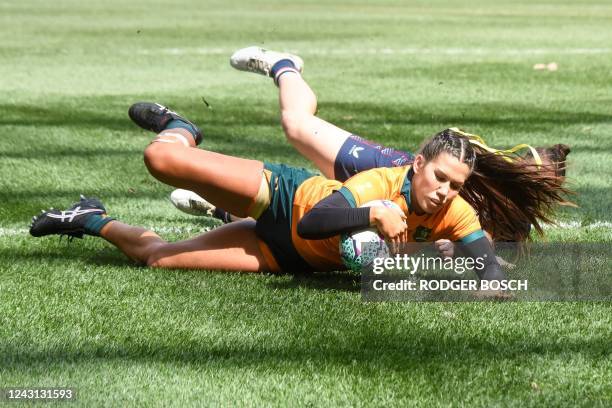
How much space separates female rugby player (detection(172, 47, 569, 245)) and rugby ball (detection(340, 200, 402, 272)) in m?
0.71

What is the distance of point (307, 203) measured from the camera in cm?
501

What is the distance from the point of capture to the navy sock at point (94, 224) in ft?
18.0

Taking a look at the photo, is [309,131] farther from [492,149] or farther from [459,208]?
[459,208]

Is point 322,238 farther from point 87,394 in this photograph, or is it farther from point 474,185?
point 87,394

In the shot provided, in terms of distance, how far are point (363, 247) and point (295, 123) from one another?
4.87 ft

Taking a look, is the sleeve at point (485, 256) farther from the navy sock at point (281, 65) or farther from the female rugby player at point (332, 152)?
the navy sock at point (281, 65)

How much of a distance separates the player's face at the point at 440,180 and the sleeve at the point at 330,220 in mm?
278

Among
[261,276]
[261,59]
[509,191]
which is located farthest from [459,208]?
[261,59]

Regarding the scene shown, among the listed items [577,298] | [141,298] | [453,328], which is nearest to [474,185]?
[577,298]

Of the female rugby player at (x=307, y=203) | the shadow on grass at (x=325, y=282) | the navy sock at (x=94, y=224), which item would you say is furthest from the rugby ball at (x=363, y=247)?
the navy sock at (x=94, y=224)

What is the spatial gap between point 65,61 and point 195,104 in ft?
13.1

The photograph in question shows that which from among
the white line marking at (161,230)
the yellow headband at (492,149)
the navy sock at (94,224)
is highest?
the yellow headband at (492,149)

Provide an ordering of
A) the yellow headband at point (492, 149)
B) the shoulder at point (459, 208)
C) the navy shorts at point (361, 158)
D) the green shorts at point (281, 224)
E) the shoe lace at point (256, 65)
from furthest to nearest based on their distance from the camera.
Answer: the shoe lace at point (256, 65) → the navy shorts at point (361, 158) → the green shorts at point (281, 224) → the yellow headband at point (492, 149) → the shoulder at point (459, 208)

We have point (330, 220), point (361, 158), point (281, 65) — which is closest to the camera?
point (330, 220)
